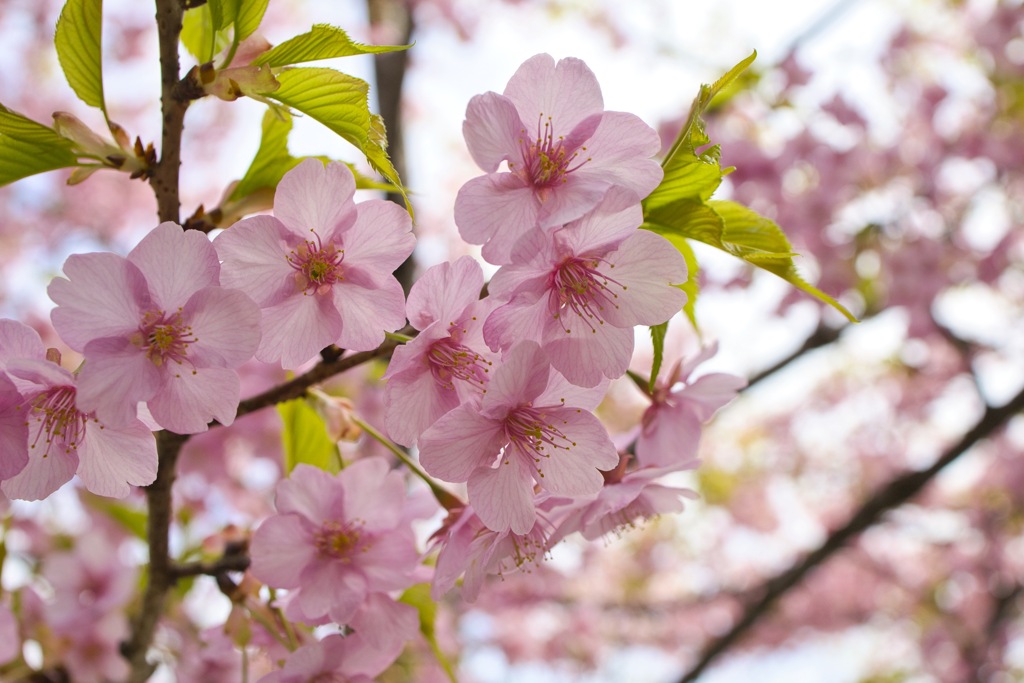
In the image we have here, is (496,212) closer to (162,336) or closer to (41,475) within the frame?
(162,336)

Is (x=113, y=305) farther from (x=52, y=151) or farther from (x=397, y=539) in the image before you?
(x=397, y=539)

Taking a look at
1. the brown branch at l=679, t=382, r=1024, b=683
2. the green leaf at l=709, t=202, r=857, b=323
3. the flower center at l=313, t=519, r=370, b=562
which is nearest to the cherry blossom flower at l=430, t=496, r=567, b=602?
the flower center at l=313, t=519, r=370, b=562

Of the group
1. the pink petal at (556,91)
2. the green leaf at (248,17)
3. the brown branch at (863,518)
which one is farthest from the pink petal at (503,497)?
the brown branch at (863,518)

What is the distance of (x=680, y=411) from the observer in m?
0.99

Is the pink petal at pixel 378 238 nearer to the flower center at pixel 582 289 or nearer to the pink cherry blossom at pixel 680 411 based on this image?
the flower center at pixel 582 289

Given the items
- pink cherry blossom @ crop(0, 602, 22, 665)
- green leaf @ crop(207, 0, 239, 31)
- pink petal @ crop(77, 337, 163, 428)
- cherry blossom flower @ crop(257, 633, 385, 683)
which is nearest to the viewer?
pink petal @ crop(77, 337, 163, 428)

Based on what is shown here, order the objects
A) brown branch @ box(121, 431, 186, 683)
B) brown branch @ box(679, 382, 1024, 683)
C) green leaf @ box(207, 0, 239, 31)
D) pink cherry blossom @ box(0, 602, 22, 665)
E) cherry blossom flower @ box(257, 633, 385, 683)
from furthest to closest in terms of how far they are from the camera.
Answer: brown branch @ box(679, 382, 1024, 683) → pink cherry blossom @ box(0, 602, 22, 665) → brown branch @ box(121, 431, 186, 683) → cherry blossom flower @ box(257, 633, 385, 683) → green leaf @ box(207, 0, 239, 31)

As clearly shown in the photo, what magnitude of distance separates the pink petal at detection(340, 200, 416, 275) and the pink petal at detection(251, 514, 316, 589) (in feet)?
1.04

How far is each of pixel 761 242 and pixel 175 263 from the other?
56 centimetres

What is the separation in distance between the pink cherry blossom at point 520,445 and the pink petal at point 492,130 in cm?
18

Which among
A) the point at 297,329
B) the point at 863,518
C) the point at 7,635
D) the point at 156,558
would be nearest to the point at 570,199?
the point at 297,329

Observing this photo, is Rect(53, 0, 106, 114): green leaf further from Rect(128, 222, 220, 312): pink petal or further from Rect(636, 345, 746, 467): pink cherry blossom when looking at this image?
Rect(636, 345, 746, 467): pink cherry blossom

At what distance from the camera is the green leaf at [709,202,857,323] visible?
2.60 ft

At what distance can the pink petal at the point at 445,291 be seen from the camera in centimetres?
72
